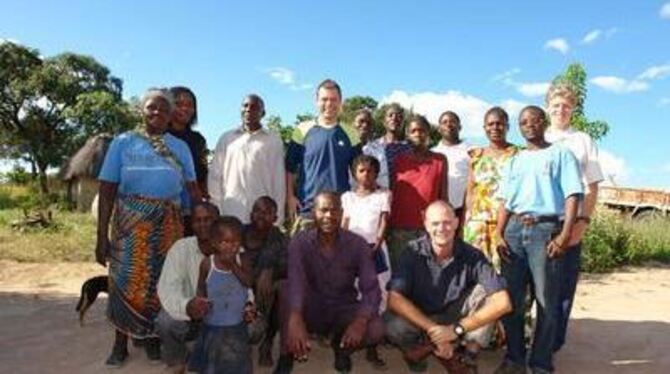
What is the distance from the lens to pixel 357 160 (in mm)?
5312

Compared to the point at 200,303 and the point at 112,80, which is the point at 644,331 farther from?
the point at 112,80

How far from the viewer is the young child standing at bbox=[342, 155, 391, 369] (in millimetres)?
5297

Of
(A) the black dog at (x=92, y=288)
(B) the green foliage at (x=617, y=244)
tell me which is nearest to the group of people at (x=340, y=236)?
(A) the black dog at (x=92, y=288)

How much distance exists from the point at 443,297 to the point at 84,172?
72.7 feet

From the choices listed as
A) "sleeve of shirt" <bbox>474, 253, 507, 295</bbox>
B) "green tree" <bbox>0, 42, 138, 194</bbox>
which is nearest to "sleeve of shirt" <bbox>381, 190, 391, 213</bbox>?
"sleeve of shirt" <bbox>474, 253, 507, 295</bbox>

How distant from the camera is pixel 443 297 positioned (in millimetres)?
4719

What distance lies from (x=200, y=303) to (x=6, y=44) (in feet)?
102

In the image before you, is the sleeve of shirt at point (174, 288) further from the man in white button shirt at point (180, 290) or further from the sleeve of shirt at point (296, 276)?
the sleeve of shirt at point (296, 276)

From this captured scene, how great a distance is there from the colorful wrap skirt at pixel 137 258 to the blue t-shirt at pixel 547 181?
258 cm

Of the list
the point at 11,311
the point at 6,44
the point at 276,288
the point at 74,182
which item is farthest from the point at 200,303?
the point at 6,44

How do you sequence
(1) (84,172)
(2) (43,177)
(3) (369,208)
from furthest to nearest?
(2) (43,177)
(1) (84,172)
(3) (369,208)

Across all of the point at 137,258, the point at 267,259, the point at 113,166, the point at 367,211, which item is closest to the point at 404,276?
the point at 367,211

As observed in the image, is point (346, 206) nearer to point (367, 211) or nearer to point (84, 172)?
point (367, 211)

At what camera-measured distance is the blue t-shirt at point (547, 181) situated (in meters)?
4.73
